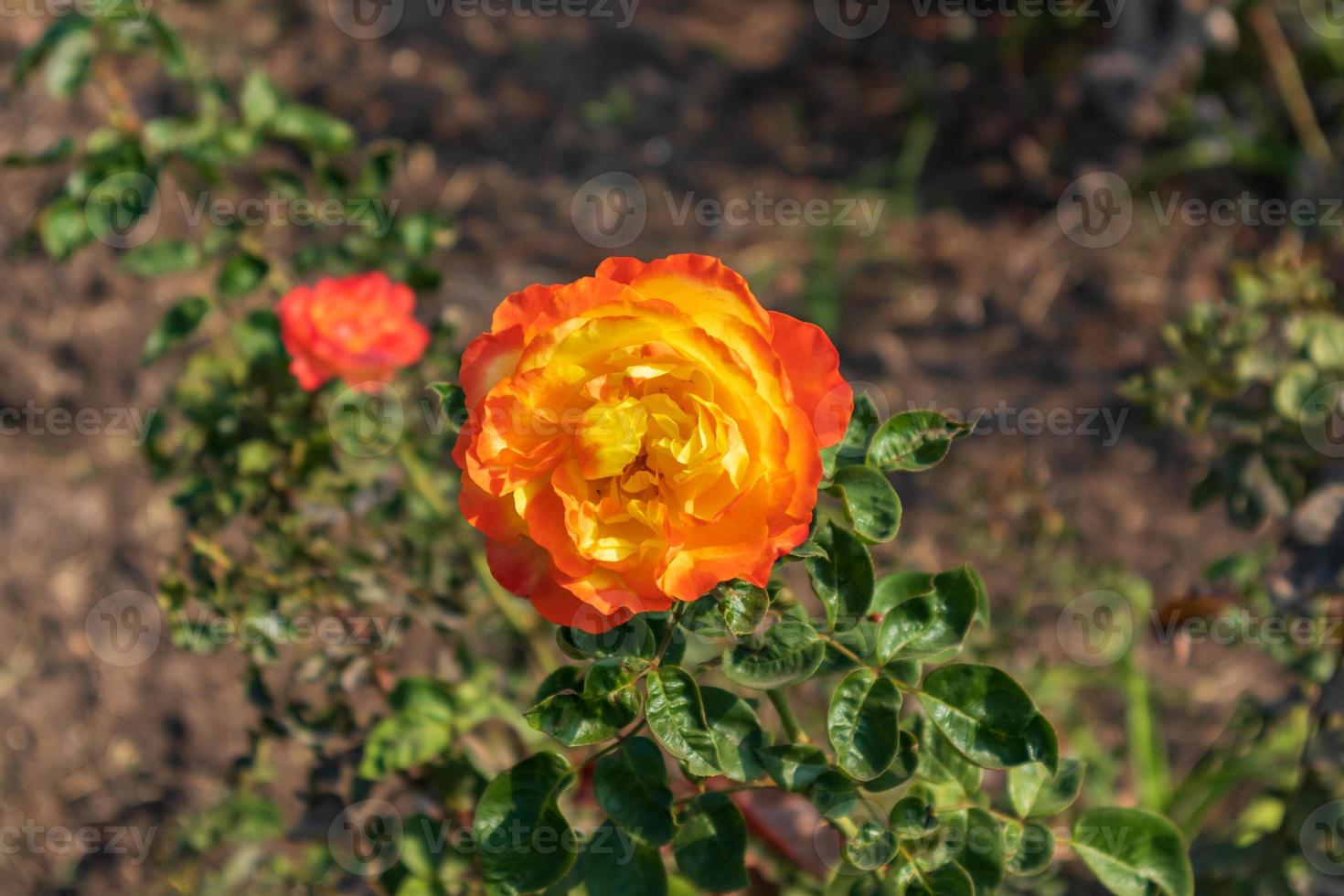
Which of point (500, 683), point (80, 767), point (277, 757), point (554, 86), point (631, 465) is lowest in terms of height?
point (80, 767)

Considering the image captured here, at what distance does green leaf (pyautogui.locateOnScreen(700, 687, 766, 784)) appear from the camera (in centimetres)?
109

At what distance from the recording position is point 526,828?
111 cm

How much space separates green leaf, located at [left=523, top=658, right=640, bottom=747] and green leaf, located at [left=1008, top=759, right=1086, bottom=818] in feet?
1.53

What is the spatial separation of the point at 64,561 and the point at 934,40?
2649 millimetres

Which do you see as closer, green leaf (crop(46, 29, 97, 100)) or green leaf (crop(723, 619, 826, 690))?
green leaf (crop(723, 619, 826, 690))

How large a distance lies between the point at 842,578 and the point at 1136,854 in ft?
1.56

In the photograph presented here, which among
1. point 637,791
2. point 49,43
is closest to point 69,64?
point 49,43

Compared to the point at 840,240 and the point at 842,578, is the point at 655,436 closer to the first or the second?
the point at 842,578

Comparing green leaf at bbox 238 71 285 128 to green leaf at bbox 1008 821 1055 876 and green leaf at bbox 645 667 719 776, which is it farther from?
green leaf at bbox 1008 821 1055 876

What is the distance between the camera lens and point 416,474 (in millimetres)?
1721

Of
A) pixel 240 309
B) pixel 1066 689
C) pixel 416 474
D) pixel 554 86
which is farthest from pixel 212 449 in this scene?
pixel 554 86

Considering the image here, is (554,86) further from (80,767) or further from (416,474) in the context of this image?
(80,767)

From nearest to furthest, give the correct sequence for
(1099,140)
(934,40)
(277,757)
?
(277,757) < (1099,140) < (934,40)

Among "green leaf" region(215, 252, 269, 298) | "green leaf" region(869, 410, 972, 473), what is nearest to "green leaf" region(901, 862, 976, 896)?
"green leaf" region(869, 410, 972, 473)
